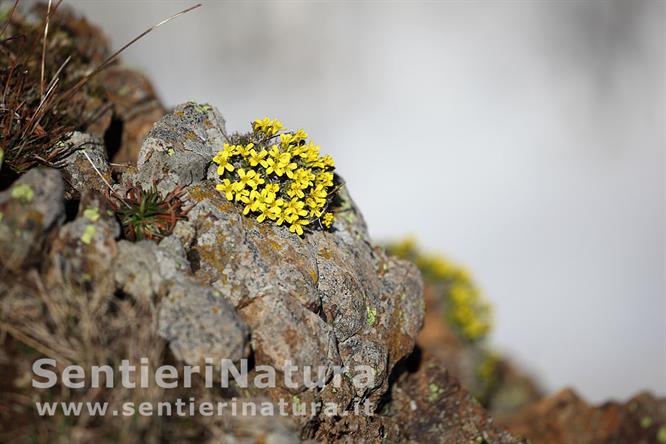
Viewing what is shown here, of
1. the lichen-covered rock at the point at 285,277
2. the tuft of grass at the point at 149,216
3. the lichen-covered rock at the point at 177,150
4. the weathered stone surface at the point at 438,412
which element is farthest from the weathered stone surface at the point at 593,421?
the tuft of grass at the point at 149,216

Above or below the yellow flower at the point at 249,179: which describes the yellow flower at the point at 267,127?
above

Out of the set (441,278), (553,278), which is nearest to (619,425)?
(441,278)

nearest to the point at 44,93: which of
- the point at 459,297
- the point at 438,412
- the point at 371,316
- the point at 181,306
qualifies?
the point at 181,306

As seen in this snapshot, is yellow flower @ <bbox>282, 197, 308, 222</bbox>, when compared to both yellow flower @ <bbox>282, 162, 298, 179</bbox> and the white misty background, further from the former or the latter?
the white misty background

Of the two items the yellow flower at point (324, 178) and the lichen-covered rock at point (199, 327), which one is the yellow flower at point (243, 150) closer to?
the yellow flower at point (324, 178)

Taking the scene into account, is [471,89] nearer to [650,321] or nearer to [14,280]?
[650,321]

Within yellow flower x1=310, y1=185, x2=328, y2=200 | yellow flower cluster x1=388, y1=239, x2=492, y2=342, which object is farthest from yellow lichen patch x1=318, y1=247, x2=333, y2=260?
yellow flower cluster x1=388, y1=239, x2=492, y2=342

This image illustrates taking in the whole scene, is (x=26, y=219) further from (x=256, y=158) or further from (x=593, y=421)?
(x=593, y=421)
